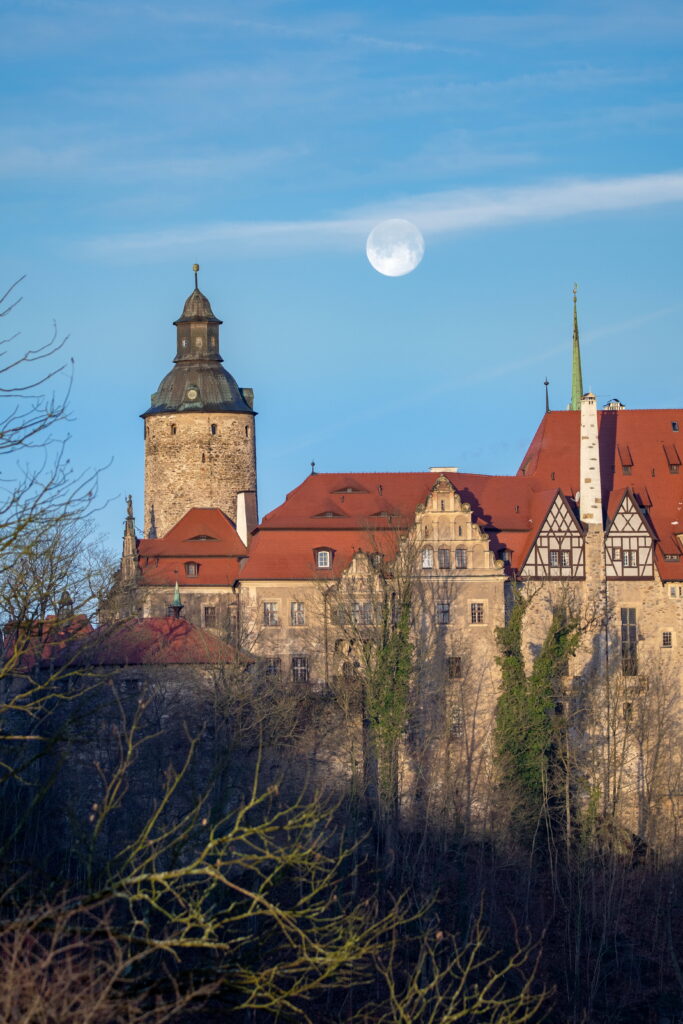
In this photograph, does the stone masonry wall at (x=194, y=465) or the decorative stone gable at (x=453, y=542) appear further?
the stone masonry wall at (x=194, y=465)

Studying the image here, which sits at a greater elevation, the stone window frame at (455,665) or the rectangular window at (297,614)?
the rectangular window at (297,614)

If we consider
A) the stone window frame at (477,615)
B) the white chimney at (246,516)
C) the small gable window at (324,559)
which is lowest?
the stone window frame at (477,615)

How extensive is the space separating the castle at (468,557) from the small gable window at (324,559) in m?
0.04

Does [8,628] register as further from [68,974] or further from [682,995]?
[682,995]

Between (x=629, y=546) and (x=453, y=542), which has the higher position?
(x=453, y=542)

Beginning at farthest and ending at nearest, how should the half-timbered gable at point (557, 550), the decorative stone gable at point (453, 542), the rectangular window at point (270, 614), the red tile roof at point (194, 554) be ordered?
1. the red tile roof at point (194, 554)
2. the half-timbered gable at point (557, 550)
3. the rectangular window at point (270, 614)
4. the decorative stone gable at point (453, 542)

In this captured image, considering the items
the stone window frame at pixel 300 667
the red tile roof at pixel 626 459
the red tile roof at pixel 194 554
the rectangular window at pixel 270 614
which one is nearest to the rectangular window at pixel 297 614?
the rectangular window at pixel 270 614

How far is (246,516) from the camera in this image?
56.8 m

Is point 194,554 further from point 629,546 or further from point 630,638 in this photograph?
point 630,638

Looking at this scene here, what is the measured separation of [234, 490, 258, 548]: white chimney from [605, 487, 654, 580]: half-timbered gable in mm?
13155

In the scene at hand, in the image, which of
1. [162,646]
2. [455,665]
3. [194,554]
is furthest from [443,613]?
[194,554]

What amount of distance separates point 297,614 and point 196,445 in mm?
16115

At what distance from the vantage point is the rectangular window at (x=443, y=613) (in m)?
46.6

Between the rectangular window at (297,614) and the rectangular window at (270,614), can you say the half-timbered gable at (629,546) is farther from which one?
the rectangular window at (270,614)
